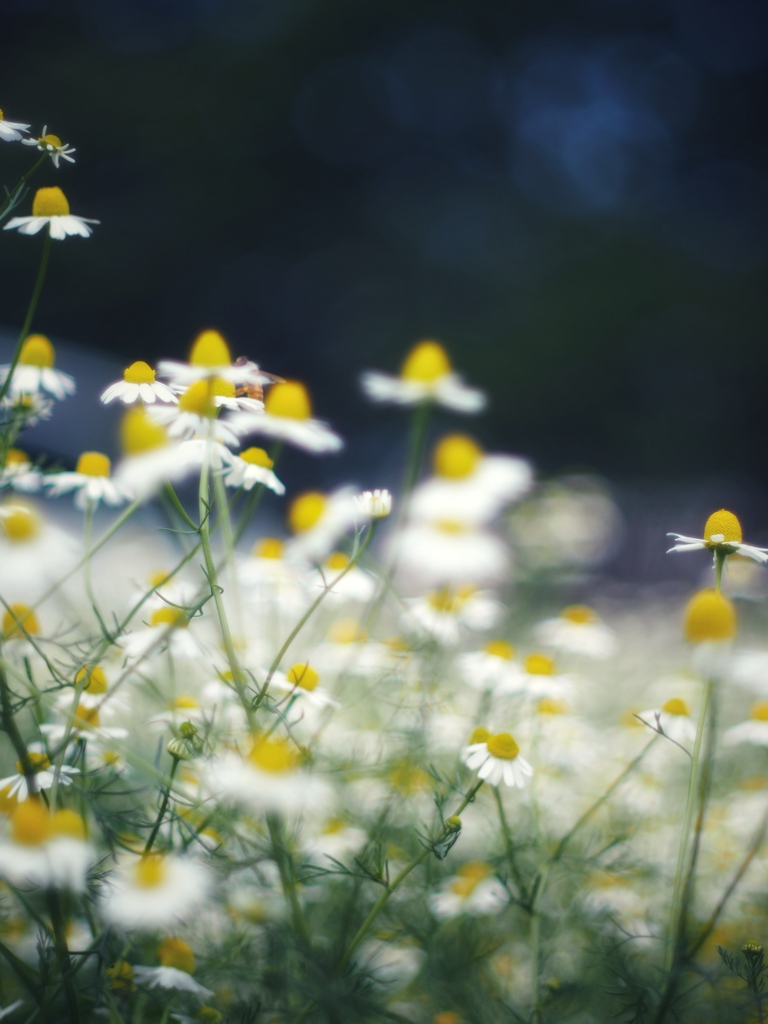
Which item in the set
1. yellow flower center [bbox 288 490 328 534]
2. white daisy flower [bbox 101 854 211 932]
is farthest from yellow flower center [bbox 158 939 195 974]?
yellow flower center [bbox 288 490 328 534]

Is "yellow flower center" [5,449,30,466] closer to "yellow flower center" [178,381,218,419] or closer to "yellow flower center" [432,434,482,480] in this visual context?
"yellow flower center" [178,381,218,419]

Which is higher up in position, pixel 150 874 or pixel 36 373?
pixel 36 373

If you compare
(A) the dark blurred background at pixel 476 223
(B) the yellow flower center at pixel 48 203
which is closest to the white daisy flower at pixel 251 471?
(B) the yellow flower center at pixel 48 203

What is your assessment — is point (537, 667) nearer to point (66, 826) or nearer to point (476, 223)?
point (66, 826)

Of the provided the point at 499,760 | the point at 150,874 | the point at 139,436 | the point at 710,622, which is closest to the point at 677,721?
the point at 499,760

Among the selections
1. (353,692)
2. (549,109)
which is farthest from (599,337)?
(353,692)

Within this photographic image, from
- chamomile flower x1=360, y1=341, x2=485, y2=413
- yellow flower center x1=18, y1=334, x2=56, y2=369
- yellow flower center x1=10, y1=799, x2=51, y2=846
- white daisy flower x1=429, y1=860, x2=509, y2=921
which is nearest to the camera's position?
yellow flower center x1=10, y1=799, x2=51, y2=846
